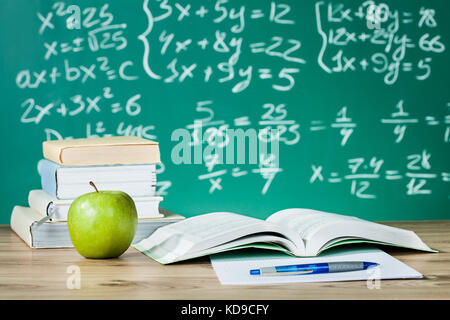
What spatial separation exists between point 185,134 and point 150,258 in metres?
0.59

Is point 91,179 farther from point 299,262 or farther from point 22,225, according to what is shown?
point 299,262

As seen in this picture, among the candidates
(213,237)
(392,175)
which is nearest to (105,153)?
(213,237)

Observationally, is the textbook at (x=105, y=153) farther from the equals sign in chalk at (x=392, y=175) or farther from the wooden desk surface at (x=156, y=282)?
the equals sign in chalk at (x=392, y=175)

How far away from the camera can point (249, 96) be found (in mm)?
1788

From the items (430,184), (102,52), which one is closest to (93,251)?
(102,52)

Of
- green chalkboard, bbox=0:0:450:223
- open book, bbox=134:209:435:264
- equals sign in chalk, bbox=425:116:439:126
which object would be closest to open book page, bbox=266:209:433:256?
open book, bbox=134:209:435:264

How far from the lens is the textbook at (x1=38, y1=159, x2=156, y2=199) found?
4.49 ft

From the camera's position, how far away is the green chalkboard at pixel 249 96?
1.74 metres

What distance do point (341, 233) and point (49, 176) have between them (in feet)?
2.08

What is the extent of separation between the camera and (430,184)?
184 cm

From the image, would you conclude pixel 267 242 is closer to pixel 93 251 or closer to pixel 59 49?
pixel 93 251

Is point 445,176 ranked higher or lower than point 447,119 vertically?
lower

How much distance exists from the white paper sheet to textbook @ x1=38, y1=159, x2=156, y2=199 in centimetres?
27

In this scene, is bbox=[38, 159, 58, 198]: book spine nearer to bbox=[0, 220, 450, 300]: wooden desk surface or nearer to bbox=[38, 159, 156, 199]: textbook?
bbox=[38, 159, 156, 199]: textbook
